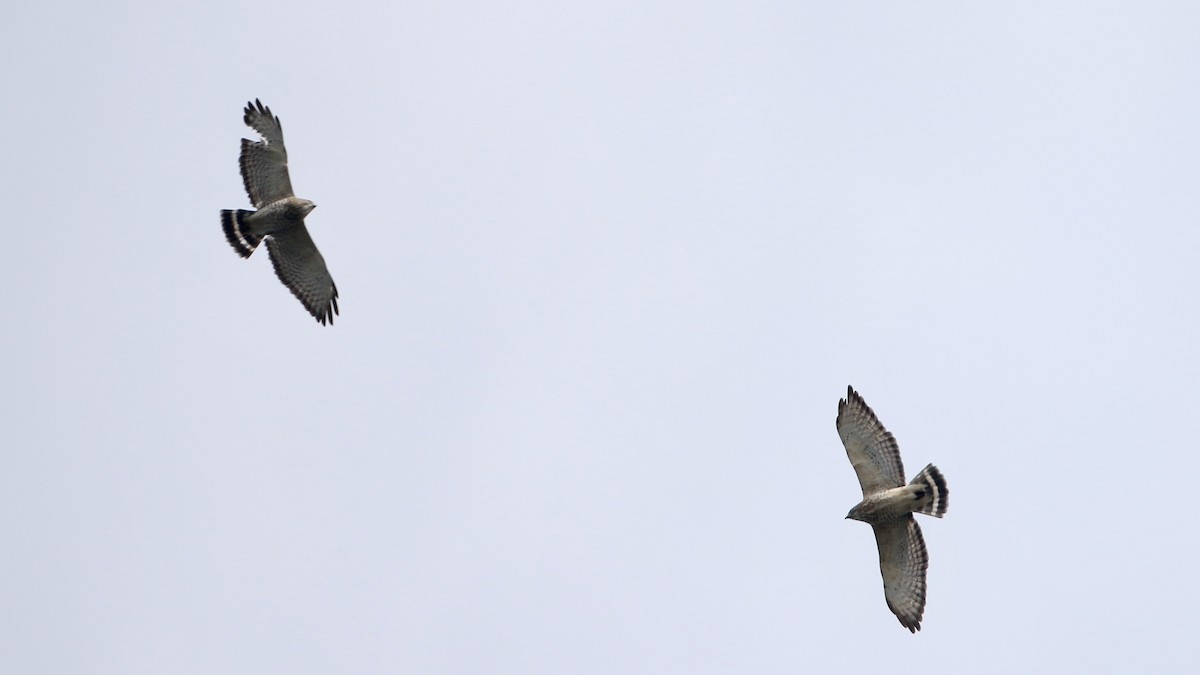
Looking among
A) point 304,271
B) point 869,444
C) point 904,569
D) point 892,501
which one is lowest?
point 904,569

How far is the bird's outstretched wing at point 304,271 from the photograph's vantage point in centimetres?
2144

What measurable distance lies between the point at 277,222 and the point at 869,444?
8560 mm

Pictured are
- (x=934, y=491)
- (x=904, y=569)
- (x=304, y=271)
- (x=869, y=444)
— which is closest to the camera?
(x=934, y=491)

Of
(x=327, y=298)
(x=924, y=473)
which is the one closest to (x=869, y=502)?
(x=924, y=473)

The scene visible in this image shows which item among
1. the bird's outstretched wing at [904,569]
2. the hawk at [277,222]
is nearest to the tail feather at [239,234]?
the hawk at [277,222]

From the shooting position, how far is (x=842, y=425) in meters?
18.7

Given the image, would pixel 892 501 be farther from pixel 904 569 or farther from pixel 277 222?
pixel 277 222

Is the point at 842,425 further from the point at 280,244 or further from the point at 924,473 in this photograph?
the point at 280,244

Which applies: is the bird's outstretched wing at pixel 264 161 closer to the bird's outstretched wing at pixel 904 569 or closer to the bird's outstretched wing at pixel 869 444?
the bird's outstretched wing at pixel 869 444

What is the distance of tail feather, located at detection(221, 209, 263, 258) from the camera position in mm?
21422

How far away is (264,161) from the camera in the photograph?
68.3 ft

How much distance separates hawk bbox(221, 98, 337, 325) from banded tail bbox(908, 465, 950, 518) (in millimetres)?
8954

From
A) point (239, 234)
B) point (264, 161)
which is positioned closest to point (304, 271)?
point (239, 234)

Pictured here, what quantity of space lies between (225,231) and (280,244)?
32.7 inches
